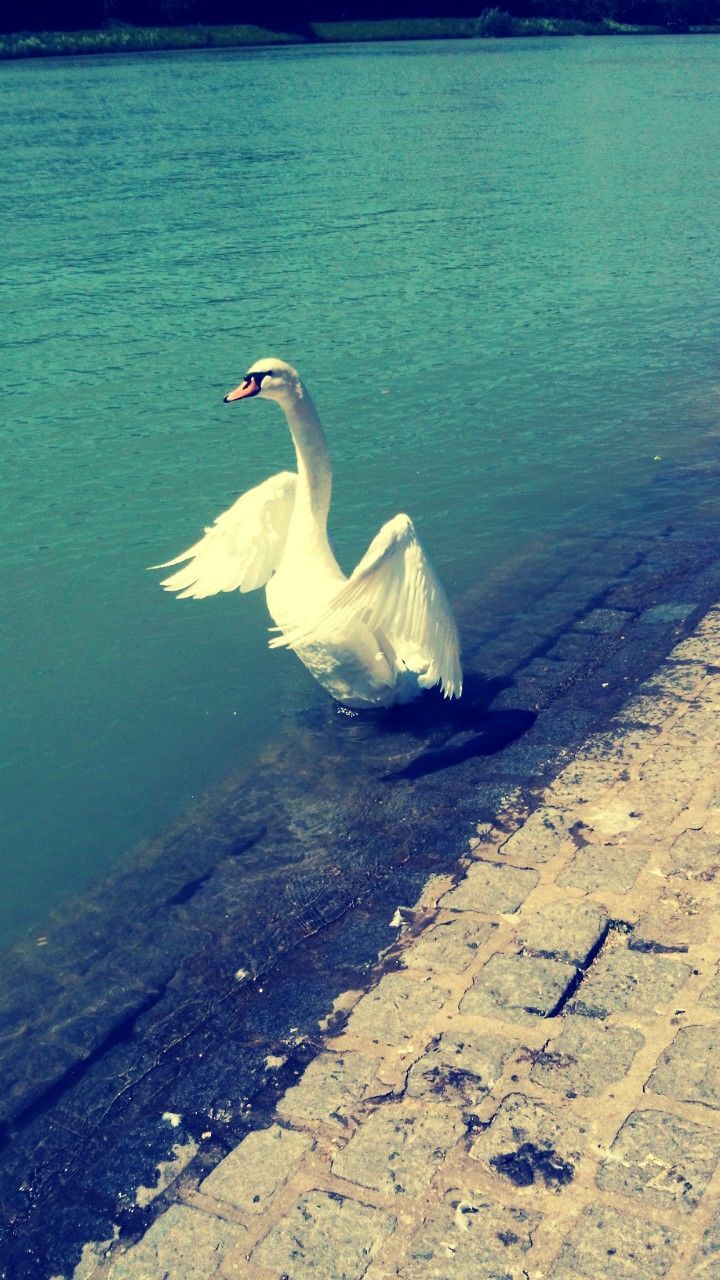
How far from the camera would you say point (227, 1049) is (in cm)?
536

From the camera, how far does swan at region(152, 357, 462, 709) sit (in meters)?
7.16

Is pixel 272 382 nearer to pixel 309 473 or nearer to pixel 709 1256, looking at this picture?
pixel 309 473

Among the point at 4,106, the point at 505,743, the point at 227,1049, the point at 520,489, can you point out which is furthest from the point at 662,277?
the point at 4,106

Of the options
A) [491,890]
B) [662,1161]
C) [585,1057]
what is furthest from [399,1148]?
[491,890]

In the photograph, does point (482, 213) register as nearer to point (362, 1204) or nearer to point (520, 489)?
point (520, 489)

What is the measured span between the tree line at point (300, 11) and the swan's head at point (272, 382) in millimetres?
70918

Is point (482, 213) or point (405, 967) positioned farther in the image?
point (482, 213)

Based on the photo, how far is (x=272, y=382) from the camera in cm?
804

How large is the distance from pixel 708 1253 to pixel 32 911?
391cm

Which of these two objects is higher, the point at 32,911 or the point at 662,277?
the point at 662,277

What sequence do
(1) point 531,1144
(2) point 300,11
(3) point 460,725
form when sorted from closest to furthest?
1. (1) point 531,1144
2. (3) point 460,725
3. (2) point 300,11

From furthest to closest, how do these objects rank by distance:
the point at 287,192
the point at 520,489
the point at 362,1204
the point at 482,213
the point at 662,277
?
the point at 287,192 → the point at 482,213 → the point at 662,277 → the point at 520,489 → the point at 362,1204

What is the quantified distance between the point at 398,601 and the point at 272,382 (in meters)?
1.77

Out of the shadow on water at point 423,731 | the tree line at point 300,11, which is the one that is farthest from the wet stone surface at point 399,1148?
the tree line at point 300,11
